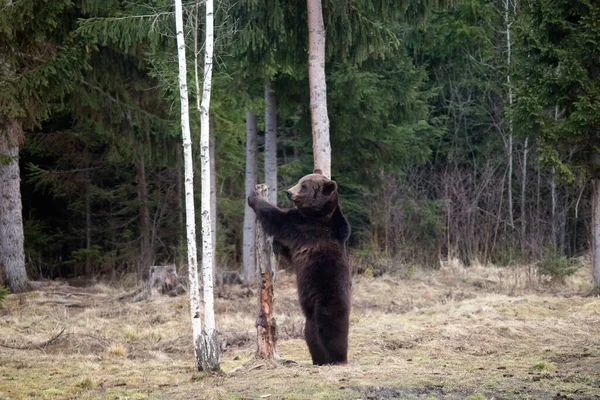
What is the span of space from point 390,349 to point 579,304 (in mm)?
5543

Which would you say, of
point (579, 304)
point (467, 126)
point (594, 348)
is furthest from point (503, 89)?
point (594, 348)

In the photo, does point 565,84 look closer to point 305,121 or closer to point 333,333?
point 305,121

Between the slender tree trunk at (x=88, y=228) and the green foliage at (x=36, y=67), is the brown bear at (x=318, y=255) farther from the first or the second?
the slender tree trunk at (x=88, y=228)

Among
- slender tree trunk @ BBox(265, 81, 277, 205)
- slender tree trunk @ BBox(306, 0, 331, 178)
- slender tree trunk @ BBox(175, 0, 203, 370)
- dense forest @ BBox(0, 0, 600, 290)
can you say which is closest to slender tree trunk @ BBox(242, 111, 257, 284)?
dense forest @ BBox(0, 0, 600, 290)

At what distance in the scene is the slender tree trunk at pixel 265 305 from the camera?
9.55 metres

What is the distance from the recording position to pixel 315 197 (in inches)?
372

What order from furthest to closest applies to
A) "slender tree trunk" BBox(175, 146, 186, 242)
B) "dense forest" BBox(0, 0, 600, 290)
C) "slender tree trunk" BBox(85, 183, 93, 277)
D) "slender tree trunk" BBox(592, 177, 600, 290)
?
"slender tree trunk" BBox(175, 146, 186, 242), "slender tree trunk" BBox(85, 183, 93, 277), "slender tree trunk" BBox(592, 177, 600, 290), "dense forest" BBox(0, 0, 600, 290)

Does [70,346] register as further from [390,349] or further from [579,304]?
[579,304]

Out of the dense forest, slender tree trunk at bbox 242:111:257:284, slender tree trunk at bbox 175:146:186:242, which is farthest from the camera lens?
slender tree trunk at bbox 175:146:186:242

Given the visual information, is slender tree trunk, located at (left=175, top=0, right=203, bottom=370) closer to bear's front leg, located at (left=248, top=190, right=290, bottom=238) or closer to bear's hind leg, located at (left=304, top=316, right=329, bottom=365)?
bear's front leg, located at (left=248, top=190, right=290, bottom=238)

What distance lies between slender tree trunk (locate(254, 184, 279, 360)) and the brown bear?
154 millimetres

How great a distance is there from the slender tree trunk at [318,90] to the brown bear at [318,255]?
6.39 feet

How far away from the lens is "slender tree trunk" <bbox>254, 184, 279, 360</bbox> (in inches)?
376

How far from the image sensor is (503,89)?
2941 centimetres
